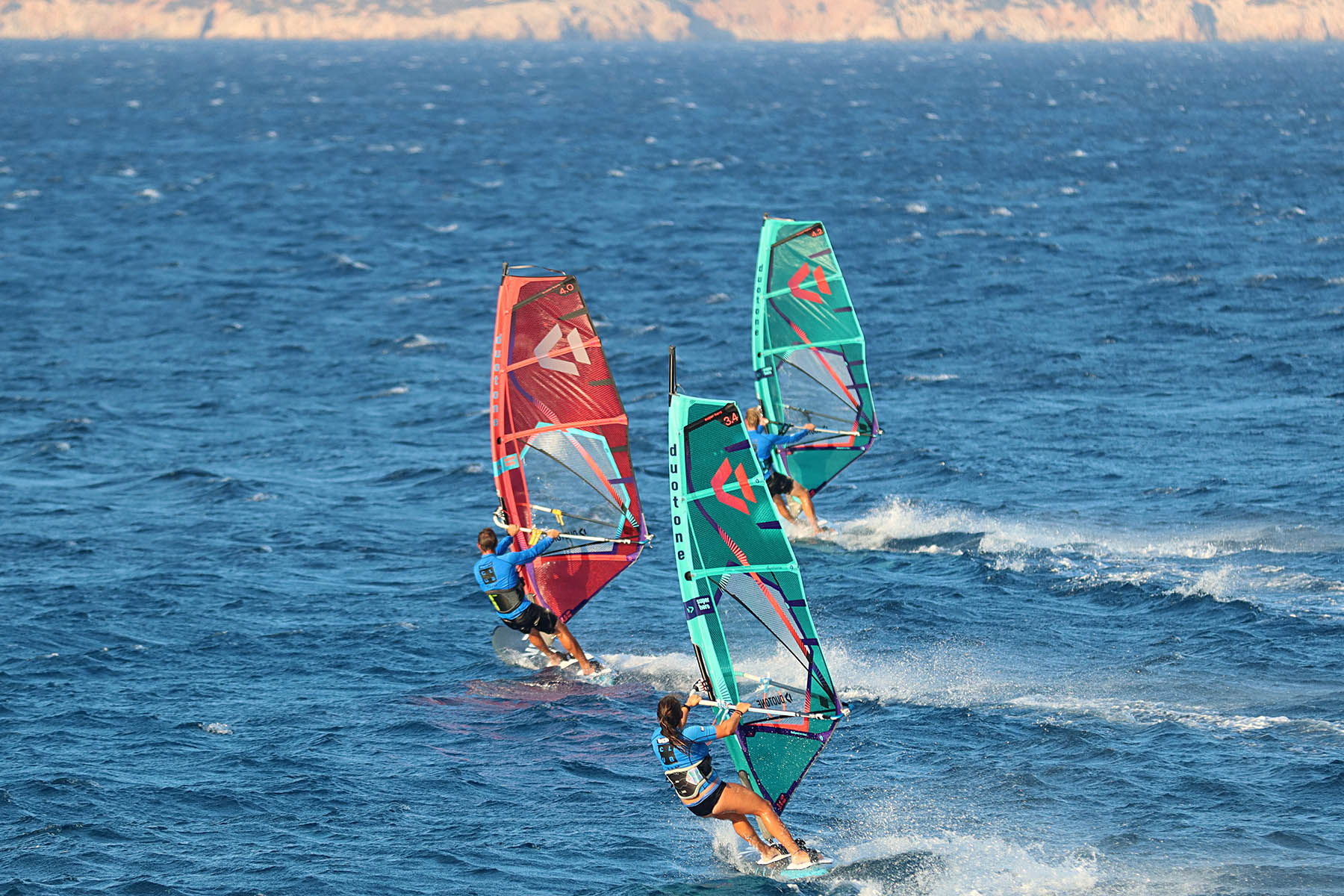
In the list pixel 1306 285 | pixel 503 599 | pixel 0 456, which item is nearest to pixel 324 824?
pixel 503 599

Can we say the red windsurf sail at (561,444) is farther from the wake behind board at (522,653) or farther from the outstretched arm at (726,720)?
the outstretched arm at (726,720)

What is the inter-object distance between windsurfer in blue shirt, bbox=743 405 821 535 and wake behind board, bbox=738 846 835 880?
11275mm

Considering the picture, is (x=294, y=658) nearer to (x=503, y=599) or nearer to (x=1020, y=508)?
(x=503, y=599)

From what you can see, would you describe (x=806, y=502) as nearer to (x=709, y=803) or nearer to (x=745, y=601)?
(x=745, y=601)

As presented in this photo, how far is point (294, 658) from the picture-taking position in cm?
2436

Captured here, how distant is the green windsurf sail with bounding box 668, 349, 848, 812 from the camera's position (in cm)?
1700

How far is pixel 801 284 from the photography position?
1185 inches

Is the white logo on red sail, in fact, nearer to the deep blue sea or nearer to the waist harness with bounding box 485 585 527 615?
the waist harness with bounding box 485 585 527 615

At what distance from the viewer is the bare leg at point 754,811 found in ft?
54.5

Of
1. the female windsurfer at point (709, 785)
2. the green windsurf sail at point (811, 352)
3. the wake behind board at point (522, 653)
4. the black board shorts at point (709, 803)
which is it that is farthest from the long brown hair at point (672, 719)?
the green windsurf sail at point (811, 352)

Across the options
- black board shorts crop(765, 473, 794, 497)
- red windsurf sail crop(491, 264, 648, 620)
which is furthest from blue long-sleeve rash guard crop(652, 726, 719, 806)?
black board shorts crop(765, 473, 794, 497)

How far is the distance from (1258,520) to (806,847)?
14236 millimetres

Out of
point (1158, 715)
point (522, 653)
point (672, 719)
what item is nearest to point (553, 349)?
point (522, 653)

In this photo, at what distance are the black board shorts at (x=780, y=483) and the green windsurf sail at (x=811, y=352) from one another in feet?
2.65
